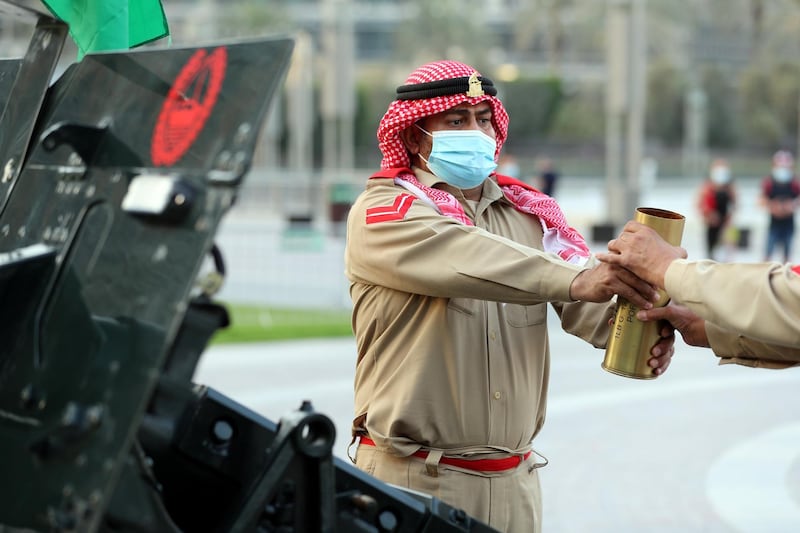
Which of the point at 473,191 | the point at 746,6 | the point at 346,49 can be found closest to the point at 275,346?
the point at 473,191

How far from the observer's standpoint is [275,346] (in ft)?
44.7

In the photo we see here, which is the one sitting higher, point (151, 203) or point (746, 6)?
point (746, 6)

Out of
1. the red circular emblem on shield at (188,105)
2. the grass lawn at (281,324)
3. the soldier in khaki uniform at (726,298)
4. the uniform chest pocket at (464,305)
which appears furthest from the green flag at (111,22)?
the grass lawn at (281,324)

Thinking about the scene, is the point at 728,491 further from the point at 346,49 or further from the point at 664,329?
the point at 346,49

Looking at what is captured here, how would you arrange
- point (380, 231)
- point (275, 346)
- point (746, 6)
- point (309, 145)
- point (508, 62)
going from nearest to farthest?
point (380, 231)
point (275, 346)
point (309, 145)
point (746, 6)
point (508, 62)

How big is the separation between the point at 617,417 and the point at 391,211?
24.3ft

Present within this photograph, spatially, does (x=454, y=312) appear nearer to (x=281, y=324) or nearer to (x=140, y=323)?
(x=140, y=323)

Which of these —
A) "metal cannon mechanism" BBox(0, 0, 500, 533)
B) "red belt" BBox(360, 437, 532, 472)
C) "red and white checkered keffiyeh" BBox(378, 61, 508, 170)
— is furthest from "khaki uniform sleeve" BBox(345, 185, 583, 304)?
"metal cannon mechanism" BBox(0, 0, 500, 533)

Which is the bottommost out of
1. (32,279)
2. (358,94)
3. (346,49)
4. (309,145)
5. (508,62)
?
(32,279)

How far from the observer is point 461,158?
12.1 feet

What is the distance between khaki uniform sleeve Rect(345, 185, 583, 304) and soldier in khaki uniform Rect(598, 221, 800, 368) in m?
0.19

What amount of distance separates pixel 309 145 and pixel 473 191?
173 feet

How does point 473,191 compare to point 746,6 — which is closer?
point 473,191

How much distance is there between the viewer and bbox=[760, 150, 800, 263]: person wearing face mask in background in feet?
68.0
